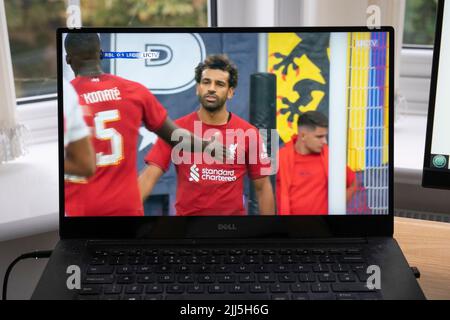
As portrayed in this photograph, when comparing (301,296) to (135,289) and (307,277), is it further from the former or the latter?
(135,289)

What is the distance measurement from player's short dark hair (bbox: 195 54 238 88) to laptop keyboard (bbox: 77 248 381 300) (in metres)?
0.22

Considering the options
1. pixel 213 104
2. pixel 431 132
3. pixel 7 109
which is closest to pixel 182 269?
pixel 213 104

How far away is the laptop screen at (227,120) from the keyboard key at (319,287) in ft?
0.47

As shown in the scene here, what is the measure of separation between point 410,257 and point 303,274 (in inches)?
9.6

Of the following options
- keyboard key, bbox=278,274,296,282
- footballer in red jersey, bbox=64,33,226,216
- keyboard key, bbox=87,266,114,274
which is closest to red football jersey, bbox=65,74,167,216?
footballer in red jersey, bbox=64,33,226,216

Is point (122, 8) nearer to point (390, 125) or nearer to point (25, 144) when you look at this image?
point (25, 144)

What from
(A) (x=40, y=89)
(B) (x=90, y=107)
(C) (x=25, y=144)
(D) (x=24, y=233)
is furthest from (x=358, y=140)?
(A) (x=40, y=89)

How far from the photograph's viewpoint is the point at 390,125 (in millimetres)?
941

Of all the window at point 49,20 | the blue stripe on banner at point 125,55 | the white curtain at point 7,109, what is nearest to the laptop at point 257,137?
the blue stripe on banner at point 125,55

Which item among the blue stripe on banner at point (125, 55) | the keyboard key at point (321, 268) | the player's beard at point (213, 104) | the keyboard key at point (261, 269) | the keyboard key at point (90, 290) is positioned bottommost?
the keyboard key at point (90, 290)

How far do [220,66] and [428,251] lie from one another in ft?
1.32

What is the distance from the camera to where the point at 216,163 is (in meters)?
0.95

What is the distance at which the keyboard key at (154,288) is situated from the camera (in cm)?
81

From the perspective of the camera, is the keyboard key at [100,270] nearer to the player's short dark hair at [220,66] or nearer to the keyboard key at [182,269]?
the keyboard key at [182,269]
